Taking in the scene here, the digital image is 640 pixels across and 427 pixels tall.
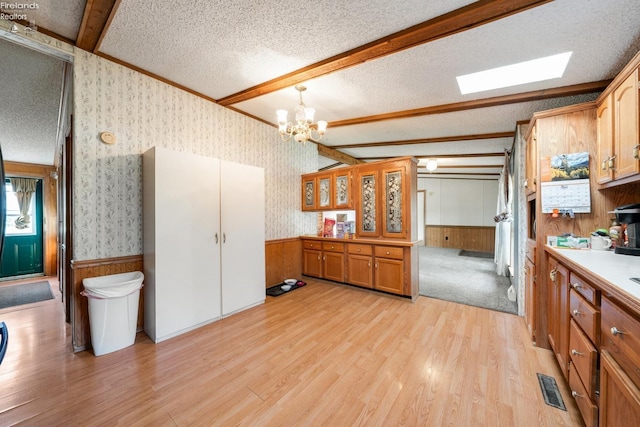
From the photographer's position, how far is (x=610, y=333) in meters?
1.11

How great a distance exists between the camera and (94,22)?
6.11 feet

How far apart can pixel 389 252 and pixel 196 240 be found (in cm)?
250

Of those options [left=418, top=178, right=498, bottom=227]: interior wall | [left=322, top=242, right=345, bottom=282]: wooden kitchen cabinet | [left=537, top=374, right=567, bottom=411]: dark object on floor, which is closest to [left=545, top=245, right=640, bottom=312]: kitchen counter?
[left=537, top=374, right=567, bottom=411]: dark object on floor

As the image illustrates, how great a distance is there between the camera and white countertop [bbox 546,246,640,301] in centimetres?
104

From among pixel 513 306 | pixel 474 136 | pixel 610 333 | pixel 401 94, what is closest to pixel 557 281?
pixel 610 333

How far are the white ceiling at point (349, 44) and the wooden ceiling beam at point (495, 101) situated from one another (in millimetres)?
56

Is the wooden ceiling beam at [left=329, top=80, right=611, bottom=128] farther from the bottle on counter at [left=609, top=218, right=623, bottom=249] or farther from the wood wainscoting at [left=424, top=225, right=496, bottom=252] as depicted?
the wood wainscoting at [left=424, top=225, right=496, bottom=252]

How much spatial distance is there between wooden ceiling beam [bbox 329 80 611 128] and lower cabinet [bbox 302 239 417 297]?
178cm

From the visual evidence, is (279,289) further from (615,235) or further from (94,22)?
(615,235)

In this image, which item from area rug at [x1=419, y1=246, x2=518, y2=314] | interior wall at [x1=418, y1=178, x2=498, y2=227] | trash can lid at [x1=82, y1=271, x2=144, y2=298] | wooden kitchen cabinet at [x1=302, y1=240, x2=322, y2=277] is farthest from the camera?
interior wall at [x1=418, y1=178, x2=498, y2=227]

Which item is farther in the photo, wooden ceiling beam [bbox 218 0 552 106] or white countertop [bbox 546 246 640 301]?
wooden ceiling beam [bbox 218 0 552 106]

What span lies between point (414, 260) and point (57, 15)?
13.9 feet

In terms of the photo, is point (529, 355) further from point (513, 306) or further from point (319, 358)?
point (319, 358)

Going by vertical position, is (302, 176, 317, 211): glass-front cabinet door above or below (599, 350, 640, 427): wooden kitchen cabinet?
above
